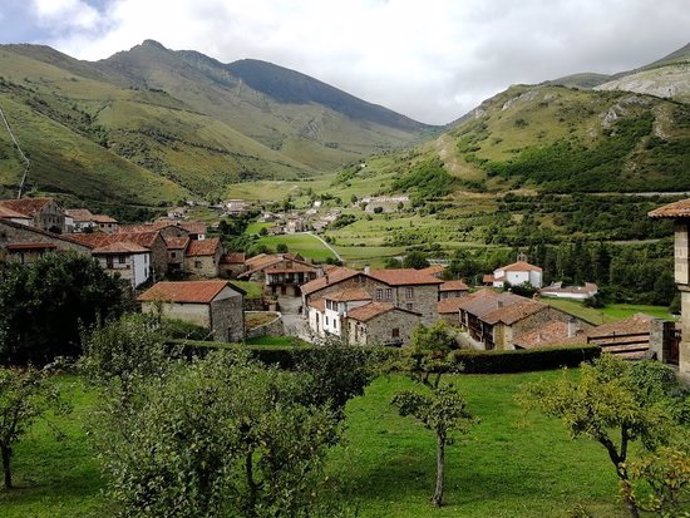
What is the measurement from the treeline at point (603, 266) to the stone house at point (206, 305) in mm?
62840

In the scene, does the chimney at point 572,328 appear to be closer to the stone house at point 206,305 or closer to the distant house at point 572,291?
the stone house at point 206,305

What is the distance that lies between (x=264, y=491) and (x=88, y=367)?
42.4 ft

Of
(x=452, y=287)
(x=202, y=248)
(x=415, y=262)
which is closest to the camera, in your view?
(x=202, y=248)

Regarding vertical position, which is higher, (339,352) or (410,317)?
(339,352)

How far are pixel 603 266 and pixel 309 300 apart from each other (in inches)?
3059

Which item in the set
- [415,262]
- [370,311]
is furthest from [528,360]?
[415,262]

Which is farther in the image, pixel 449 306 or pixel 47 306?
pixel 449 306

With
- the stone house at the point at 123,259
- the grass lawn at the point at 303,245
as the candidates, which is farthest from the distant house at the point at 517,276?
the stone house at the point at 123,259

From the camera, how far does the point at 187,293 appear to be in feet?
181

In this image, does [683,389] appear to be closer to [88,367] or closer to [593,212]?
[88,367]

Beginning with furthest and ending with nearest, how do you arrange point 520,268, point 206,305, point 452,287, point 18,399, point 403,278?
point 520,268 → point 452,287 → point 403,278 → point 206,305 → point 18,399

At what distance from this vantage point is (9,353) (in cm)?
4206

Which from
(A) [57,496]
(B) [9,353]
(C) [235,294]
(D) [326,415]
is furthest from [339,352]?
(C) [235,294]

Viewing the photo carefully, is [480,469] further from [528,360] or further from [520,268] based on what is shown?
[520,268]
